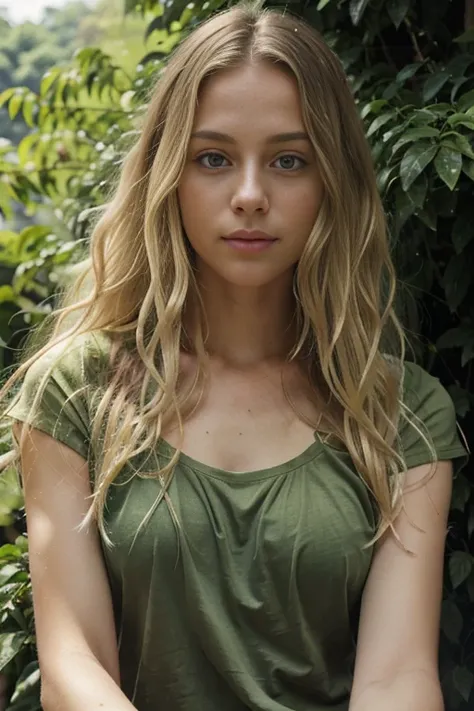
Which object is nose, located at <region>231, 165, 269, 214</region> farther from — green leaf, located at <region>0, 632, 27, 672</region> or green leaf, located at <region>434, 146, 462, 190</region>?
green leaf, located at <region>0, 632, 27, 672</region>

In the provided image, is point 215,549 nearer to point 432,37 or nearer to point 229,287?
point 229,287

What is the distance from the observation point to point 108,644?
1.89 m

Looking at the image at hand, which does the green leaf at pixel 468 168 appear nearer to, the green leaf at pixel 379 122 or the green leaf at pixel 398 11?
the green leaf at pixel 379 122

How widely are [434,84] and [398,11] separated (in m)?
0.19

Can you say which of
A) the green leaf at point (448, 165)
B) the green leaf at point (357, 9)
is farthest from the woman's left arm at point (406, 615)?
the green leaf at point (357, 9)

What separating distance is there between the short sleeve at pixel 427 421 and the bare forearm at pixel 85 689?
1.99ft

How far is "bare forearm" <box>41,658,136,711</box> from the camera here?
5.82 feet

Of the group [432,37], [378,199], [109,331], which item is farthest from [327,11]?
[109,331]

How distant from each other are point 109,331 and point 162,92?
1.34 ft

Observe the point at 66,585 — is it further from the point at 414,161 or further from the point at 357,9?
the point at 357,9

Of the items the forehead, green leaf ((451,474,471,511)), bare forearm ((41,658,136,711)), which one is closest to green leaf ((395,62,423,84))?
the forehead

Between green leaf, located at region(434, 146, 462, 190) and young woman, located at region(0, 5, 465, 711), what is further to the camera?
green leaf, located at region(434, 146, 462, 190)

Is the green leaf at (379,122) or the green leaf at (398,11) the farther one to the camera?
the green leaf at (398,11)

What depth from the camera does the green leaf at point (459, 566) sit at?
7.40 feet
